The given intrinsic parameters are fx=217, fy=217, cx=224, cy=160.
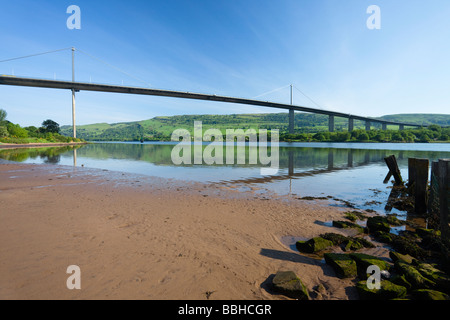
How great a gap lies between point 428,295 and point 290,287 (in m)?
1.79

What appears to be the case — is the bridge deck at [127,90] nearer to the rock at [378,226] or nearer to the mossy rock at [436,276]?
the rock at [378,226]

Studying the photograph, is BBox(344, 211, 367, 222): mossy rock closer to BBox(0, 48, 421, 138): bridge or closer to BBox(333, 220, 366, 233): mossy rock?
BBox(333, 220, 366, 233): mossy rock

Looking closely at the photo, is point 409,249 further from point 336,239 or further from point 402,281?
point 402,281

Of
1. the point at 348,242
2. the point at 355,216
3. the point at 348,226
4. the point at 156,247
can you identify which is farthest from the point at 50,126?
the point at 348,242

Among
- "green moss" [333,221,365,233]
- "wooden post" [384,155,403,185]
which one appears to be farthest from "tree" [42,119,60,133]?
"green moss" [333,221,365,233]

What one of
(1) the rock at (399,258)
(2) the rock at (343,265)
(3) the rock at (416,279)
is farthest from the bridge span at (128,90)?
(3) the rock at (416,279)

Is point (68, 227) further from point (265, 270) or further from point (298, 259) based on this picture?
point (298, 259)

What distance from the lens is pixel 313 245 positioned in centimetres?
454

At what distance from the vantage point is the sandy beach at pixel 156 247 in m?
3.09

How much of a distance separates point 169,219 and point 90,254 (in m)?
2.43

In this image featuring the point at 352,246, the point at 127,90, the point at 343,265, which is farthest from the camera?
the point at 127,90

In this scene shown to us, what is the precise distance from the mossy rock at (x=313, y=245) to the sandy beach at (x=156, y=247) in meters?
0.22

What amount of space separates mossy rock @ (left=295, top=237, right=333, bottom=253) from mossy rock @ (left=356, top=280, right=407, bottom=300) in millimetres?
1396
